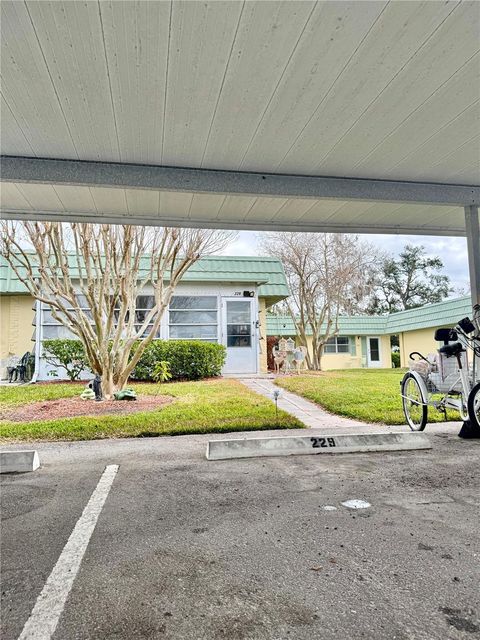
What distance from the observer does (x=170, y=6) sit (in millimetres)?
2322

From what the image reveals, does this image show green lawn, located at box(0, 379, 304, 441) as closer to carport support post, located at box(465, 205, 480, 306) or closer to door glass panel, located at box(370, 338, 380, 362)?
carport support post, located at box(465, 205, 480, 306)

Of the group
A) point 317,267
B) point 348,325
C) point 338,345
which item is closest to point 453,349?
point 317,267

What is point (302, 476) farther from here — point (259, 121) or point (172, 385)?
point (172, 385)

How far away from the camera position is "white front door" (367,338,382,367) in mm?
23297

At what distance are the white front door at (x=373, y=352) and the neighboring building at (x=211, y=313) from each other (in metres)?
11.2

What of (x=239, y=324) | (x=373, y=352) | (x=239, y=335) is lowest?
(x=373, y=352)

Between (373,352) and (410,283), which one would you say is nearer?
(373,352)

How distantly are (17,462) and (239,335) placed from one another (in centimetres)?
972

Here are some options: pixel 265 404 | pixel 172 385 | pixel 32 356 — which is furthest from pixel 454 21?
pixel 32 356

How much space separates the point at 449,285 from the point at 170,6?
34826mm

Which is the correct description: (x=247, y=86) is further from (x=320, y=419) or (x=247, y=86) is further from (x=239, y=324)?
(x=239, y=324)

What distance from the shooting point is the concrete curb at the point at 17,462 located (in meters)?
4.16

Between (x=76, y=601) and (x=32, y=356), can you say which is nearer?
(x=76, y=601)

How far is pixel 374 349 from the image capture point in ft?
76.8
